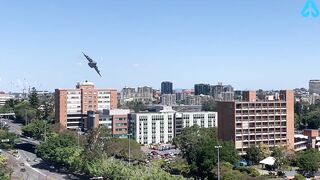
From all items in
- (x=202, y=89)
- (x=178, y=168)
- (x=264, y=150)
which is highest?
(x=202, y=89)

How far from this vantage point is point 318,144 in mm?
39688

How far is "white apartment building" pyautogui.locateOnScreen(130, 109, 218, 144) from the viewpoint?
49094mm

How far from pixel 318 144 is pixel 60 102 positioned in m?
31.6

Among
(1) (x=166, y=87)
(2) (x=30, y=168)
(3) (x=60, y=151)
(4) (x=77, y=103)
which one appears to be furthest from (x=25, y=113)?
(1) (x=166, y=87)

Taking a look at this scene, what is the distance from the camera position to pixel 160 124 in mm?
50375

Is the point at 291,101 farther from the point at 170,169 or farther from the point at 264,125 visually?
Answer: the point at 170,169

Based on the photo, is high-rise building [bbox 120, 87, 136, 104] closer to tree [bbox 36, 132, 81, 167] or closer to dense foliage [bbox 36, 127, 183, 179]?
dense foliage [bbox 36, 127, 183, 179]

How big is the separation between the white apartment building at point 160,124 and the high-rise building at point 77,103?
926 centimetres

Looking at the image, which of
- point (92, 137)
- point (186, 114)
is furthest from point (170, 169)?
point (186, 114)

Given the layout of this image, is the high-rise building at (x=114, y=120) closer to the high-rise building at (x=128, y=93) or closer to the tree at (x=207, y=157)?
the tree at (x=207, y=157)

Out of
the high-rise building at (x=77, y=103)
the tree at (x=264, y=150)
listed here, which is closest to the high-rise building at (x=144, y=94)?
the high-rise building at (x=77, y=103)

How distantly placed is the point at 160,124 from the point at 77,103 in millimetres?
13045

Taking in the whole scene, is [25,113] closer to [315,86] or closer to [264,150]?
[264,150]

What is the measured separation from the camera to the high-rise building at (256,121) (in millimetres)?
36594
